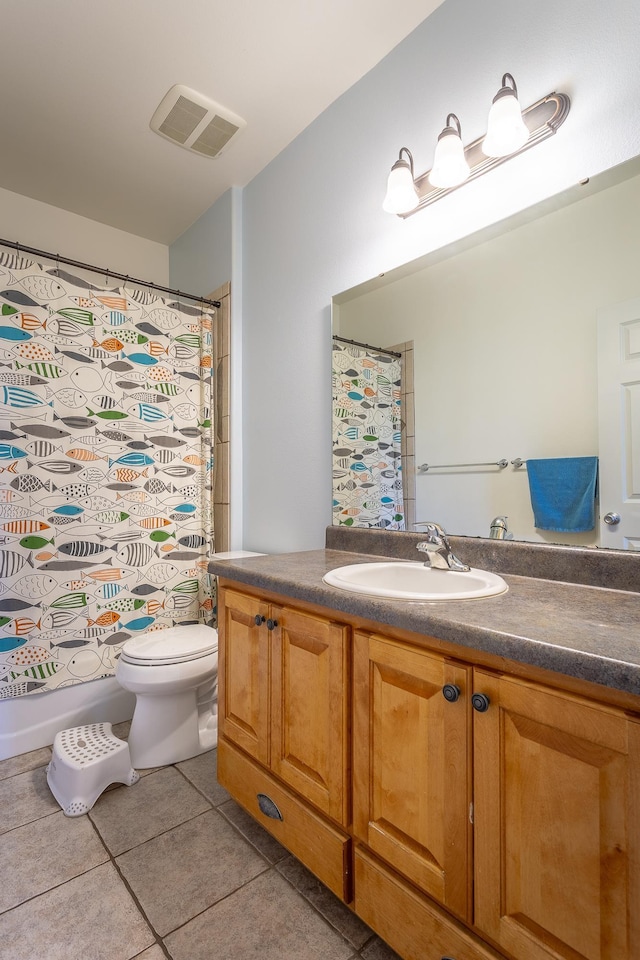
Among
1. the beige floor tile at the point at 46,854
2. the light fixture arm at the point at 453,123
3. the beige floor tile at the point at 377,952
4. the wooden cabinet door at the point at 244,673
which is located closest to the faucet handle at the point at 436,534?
the wooden cabinet door at the point at 244,673

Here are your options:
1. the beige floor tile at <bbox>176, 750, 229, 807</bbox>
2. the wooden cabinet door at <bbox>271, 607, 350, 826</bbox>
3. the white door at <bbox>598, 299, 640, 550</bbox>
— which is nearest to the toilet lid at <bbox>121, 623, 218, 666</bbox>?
the beige floor tile at <bbox>176, 750, 229, 807</bbox>

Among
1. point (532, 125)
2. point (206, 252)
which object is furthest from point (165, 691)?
point (206, 252)

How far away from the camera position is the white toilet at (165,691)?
1.76m

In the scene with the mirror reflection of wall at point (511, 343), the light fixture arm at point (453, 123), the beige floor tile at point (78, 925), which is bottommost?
the beige floor tile at point (78, 925)

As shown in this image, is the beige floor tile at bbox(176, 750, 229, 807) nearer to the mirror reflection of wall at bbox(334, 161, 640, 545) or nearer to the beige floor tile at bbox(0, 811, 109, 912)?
the beige floor tile at bbox(0, 811, 109, 912)

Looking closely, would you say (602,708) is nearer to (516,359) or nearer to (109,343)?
(516,359)

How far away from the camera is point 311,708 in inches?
46.3

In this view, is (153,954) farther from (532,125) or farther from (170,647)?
(532,125)

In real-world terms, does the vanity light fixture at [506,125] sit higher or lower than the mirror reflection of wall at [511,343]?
higher

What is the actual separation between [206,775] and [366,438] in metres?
1.40

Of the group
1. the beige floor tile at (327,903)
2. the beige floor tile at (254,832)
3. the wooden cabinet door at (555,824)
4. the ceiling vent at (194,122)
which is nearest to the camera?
the wooden cabinet door at (555,824)

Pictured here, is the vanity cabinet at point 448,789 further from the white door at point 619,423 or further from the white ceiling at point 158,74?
the white ceiling at point 158,74

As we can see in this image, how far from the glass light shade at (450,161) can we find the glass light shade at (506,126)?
0.10 meters

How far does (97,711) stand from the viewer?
84.0 inches
